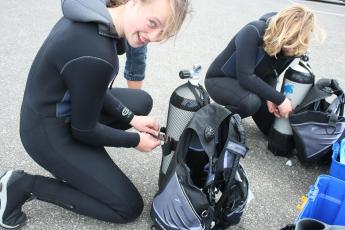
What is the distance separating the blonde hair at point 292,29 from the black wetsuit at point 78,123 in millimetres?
899

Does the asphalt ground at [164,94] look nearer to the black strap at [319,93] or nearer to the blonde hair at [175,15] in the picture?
the black strap at [319,93]

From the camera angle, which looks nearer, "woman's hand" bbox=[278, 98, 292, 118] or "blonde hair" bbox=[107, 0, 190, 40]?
"blonde hair" bbox=[107, 0, 190, 40]

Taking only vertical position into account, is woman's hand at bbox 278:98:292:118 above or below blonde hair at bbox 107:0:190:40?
below

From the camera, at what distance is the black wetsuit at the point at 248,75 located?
7.54ft

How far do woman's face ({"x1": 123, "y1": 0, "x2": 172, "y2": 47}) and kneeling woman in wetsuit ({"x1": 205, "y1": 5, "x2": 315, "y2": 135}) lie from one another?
92cm

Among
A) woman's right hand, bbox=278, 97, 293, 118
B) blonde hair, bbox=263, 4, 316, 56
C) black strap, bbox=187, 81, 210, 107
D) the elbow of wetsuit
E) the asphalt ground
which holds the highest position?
blonde hair, bbox=263, 4, 316, 56

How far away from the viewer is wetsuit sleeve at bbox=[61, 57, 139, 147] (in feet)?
4.81

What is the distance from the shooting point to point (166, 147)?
6.29ft

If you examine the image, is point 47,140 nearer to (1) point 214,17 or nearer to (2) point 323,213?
(2) point 323,213

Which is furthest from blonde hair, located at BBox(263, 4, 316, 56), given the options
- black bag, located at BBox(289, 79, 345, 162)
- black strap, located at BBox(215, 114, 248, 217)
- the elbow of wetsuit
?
the elbow of wetsuit

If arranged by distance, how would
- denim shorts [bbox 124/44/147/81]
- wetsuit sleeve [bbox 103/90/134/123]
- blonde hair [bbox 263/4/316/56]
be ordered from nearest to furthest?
wetsuit sleeve [bbox 103/90/134/123]
blonde hair [bbox 263/4/316/56]
denim shorts [bbox 124/44/147/81]

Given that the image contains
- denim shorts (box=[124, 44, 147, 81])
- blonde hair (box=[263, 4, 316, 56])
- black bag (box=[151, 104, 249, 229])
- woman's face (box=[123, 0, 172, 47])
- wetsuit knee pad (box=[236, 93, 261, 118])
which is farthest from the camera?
denim shorts (box=[124, 44, 147, 81])

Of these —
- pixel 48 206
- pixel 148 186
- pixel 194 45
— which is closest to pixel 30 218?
pixel 48 206

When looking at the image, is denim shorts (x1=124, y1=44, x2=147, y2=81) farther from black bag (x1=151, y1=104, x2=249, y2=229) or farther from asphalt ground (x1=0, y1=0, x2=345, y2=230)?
black bag (x1=151, y1=104, x2=249, y2=229)
